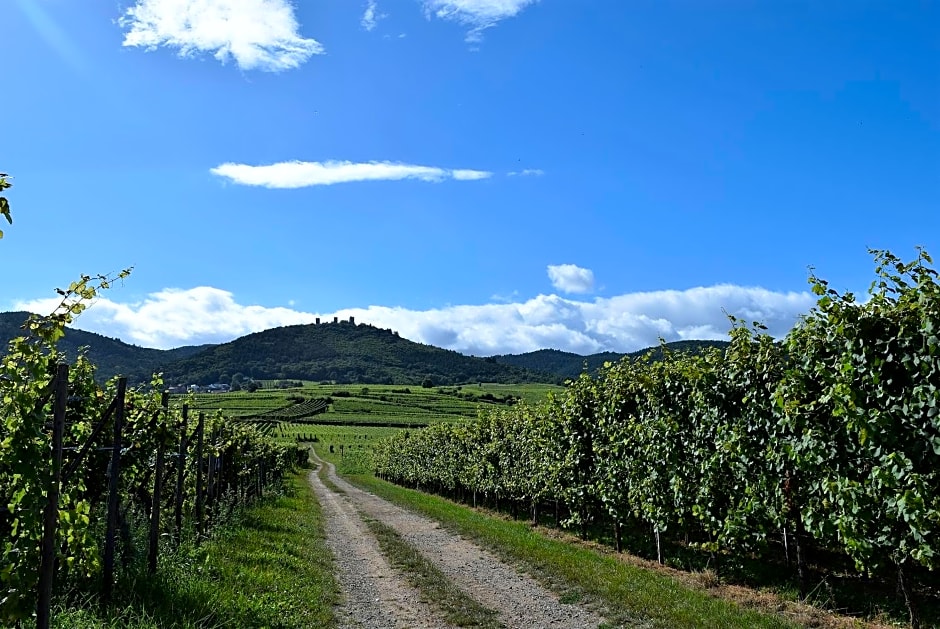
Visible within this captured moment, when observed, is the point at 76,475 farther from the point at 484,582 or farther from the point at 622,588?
the point at 622,588

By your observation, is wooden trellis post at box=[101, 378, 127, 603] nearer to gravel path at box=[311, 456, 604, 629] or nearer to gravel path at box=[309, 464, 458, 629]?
gravel path at box=[309, 464, 458, 629]

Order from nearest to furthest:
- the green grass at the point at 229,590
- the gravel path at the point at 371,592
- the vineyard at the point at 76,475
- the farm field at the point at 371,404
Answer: the vineyard at the point at 76,475
the green grass at the point at 229,590
the gravel path at the point at 371,592
the farm field at the point at 371,404

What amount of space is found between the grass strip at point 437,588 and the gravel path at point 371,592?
0.61ft

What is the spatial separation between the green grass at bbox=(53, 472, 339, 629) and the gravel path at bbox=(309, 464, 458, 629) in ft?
0.96

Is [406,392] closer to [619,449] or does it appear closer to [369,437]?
[369,437]

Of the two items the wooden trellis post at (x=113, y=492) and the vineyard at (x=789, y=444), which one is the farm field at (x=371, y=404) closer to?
the vineyard at (x=789, y=444)

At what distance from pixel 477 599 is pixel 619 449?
19.3 feet

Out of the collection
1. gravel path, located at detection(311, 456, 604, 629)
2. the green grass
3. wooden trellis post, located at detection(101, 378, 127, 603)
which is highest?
wooden trellis post, located at detection(101, 378, 127, 603)

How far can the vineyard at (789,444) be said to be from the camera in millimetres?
7508

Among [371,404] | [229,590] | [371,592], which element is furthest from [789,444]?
[371,404]

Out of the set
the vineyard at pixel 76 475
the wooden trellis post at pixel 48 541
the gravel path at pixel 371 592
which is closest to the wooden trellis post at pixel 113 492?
the vineyard at pixel 76 475

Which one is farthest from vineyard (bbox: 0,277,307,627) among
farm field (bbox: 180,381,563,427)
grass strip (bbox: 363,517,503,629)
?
farm field (bbox: 180,381,563,427)

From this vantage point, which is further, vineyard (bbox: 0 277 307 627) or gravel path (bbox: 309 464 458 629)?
gravel path (bbox: 309 464 458 629)

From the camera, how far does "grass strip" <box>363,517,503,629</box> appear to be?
9055mm
